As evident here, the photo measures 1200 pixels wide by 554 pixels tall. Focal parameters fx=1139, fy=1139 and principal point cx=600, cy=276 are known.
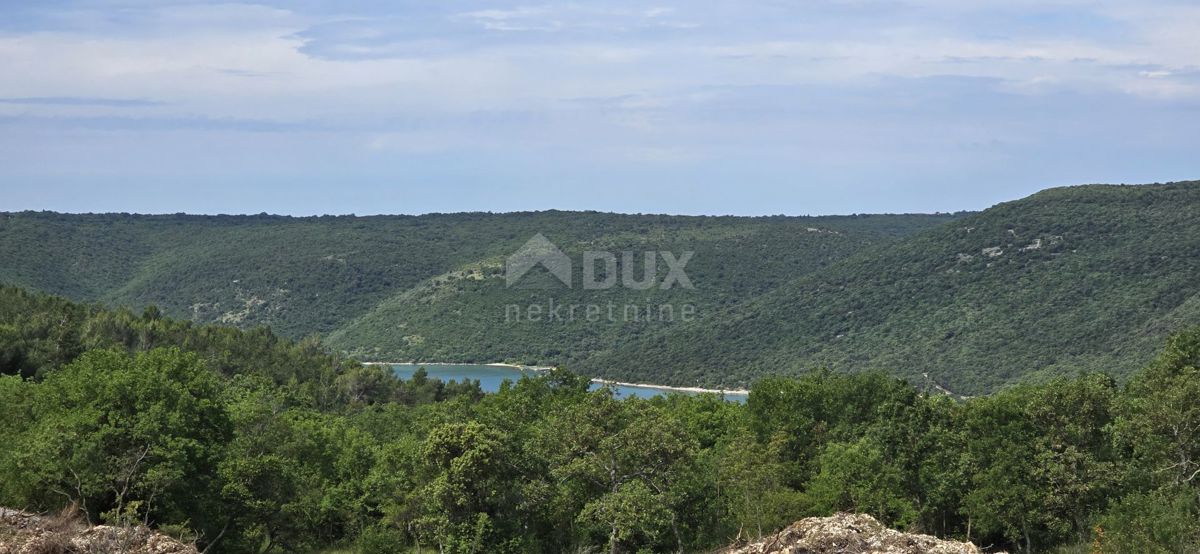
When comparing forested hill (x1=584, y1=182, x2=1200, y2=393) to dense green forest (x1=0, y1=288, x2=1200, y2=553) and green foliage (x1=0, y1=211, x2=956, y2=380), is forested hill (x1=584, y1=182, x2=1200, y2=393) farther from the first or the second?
dense green forest (x1=0, y1=288, x2=1200, y2=553)

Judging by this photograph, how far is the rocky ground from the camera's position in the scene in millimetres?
19703

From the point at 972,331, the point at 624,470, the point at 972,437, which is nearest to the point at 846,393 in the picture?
the point at 972,437

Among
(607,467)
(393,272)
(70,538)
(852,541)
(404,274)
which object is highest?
(70,538)

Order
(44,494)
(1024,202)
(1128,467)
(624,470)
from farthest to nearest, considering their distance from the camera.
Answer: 1. (1024,202)
2. (1128,467)
3. (624,470)
4. (44,494)

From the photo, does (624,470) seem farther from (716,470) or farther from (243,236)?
(243,236)

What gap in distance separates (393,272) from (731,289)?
5678 centimetres

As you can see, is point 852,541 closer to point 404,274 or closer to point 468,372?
point 468,372

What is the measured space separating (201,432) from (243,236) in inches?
6902

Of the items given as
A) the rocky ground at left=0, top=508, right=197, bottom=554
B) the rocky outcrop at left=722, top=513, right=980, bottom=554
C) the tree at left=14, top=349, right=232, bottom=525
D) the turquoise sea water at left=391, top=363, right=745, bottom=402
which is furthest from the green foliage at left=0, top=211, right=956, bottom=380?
the rocky ground at left=0, top=508, right=197, bottom=554

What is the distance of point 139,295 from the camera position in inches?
6570
